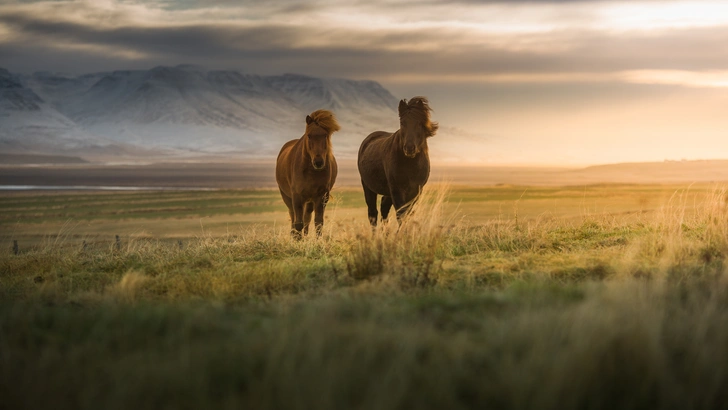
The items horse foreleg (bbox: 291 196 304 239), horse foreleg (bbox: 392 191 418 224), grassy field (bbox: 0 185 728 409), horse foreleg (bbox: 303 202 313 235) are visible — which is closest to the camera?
grassy field (bbox: 0 185 728 409)

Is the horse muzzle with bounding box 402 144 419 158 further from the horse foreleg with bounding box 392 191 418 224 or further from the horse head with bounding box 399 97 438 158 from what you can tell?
the horse foreleg with bounding box 392 191 418 224

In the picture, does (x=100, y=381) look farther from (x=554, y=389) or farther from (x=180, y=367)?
(x=554, y=389)

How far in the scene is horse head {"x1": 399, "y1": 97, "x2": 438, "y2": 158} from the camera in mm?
11914

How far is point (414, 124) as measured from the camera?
12.0 m

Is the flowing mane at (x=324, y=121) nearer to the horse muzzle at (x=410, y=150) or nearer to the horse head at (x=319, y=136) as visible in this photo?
the horse head at (x=319, y=136)

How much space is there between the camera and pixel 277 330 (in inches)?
210

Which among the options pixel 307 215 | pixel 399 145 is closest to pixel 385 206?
pixel 307 215

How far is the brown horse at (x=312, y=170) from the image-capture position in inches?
523

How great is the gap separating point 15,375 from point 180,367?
125 cm

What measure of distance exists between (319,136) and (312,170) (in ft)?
2.68

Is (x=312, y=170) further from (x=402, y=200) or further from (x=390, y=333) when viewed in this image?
(x=390, y=333)

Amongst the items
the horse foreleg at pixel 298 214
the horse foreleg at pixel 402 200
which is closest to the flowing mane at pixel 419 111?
the horse foreleg at pixel 402 200

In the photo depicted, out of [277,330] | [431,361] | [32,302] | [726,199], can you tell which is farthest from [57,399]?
[726,199]

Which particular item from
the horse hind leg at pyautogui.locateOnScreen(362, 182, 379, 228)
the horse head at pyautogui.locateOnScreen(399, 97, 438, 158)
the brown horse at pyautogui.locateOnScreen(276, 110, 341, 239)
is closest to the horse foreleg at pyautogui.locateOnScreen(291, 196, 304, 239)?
the brown horse at pyautogui.locateOnScreen(276, 110, 341, 239)
